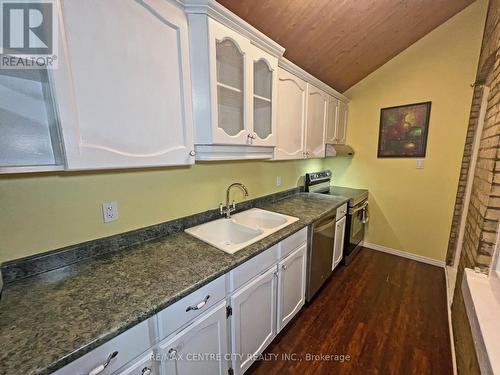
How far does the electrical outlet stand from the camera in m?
1.10

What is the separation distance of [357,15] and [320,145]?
3.88ft

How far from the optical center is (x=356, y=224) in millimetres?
2676

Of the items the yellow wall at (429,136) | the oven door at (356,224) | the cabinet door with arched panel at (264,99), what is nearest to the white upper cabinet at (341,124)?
the yellow wall at (429,136)

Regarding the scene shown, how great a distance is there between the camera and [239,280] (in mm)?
1117

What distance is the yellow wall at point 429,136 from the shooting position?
A: 2.25m

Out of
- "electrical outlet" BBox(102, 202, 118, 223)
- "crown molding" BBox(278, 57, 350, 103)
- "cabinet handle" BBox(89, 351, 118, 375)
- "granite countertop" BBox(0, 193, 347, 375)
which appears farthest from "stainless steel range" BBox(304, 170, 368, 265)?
"cabinet handle" BBox(89, 351, 118, 375)

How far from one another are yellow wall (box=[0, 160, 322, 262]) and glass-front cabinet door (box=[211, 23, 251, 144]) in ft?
1.23

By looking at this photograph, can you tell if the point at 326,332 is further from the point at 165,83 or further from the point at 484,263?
the point at 165,83

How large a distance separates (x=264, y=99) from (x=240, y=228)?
0.99 metres

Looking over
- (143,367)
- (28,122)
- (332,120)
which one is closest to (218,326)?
(143,367)

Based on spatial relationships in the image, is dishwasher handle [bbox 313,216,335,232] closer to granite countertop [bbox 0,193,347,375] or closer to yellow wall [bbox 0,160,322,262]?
granite countertop [bbox 0,193,347,375]

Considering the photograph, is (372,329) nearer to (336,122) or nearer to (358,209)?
(358,209)

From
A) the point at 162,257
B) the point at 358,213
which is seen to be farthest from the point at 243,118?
the point at 358,213

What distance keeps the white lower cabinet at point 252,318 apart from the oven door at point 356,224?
1.53 meters
